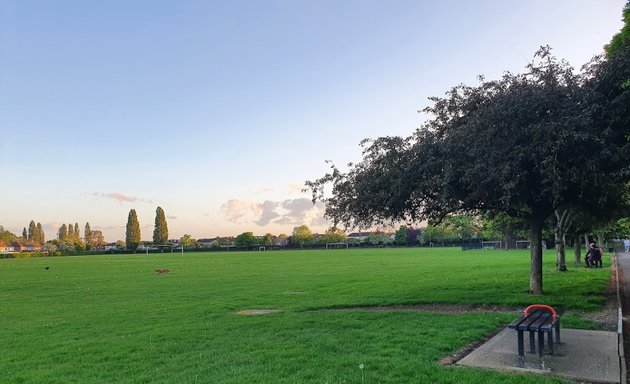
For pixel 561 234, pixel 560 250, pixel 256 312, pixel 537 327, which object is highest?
pixel 561 234

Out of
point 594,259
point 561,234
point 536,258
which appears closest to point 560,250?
point 561,234

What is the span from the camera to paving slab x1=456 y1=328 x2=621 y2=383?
6801 millimetres

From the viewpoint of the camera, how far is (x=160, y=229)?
572ft

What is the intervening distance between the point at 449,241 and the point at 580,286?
122 m

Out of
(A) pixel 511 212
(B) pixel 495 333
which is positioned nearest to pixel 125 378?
(B) pixel 495 333

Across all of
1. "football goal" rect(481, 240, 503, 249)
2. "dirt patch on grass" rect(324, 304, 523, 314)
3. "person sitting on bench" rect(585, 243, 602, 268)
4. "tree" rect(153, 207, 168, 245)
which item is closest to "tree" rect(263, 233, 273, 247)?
"tree" rect(153, 207, 168, 245)

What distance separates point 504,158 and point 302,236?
171308 millimetres

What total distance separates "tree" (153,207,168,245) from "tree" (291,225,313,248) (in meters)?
44.7

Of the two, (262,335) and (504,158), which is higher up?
(504,158)

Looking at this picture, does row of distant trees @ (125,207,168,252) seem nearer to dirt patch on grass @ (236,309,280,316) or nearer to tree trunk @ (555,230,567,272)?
tree trunk @ (555,230,567,272)

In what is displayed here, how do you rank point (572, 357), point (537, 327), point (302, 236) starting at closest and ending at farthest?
point (537, 327) → point (572, 357) → point (302, 236)

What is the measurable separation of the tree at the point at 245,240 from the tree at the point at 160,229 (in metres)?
24.5

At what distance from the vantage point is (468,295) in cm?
Answer: 1653

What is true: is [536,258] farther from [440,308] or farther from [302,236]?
[302,236]
